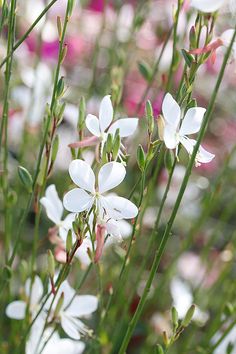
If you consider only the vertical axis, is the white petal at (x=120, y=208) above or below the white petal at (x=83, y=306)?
above

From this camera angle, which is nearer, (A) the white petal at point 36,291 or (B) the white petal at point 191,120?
(B) the white petal at point 191,120

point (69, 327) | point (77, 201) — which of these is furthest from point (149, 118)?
point (69, 327)

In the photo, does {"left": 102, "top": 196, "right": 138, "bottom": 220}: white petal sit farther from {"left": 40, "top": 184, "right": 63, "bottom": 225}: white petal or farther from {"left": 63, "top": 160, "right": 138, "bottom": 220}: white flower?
{"left": 40, "top": 184, "right": 63, "bottom": 225}: white petal

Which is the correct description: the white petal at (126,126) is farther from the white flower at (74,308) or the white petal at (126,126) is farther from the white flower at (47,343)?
the white flower at (47,343)

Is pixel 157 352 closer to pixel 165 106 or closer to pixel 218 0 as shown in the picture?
pixel 165 106

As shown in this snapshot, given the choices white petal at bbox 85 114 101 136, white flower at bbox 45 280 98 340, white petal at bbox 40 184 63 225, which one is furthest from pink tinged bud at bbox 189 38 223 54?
white flower at bbox 45 280 98 340

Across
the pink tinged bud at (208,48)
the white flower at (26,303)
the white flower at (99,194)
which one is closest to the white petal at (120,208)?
the white flower at (99,194)
